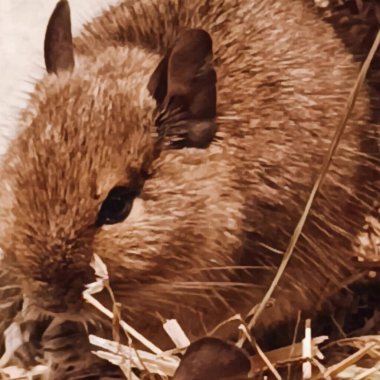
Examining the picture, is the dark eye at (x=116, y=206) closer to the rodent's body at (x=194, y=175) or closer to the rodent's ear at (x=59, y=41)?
the rodent's body at (x=194, y=175)

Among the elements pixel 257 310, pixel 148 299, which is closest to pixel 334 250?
pixel 257 310

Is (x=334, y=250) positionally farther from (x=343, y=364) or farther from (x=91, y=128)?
(x=91, y=128)

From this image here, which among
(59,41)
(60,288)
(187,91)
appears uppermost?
(59,41)

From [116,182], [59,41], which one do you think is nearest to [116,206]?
[116,182]

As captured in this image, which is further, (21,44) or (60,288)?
(21,44)

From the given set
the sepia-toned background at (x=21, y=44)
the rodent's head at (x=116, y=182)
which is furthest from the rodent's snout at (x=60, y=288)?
the sepia-toned background at (x=21, y=44)

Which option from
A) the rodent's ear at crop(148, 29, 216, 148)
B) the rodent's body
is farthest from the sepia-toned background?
the rodent's ear at crop(148, 29, 216, 148)

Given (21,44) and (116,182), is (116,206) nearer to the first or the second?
(116,182)
